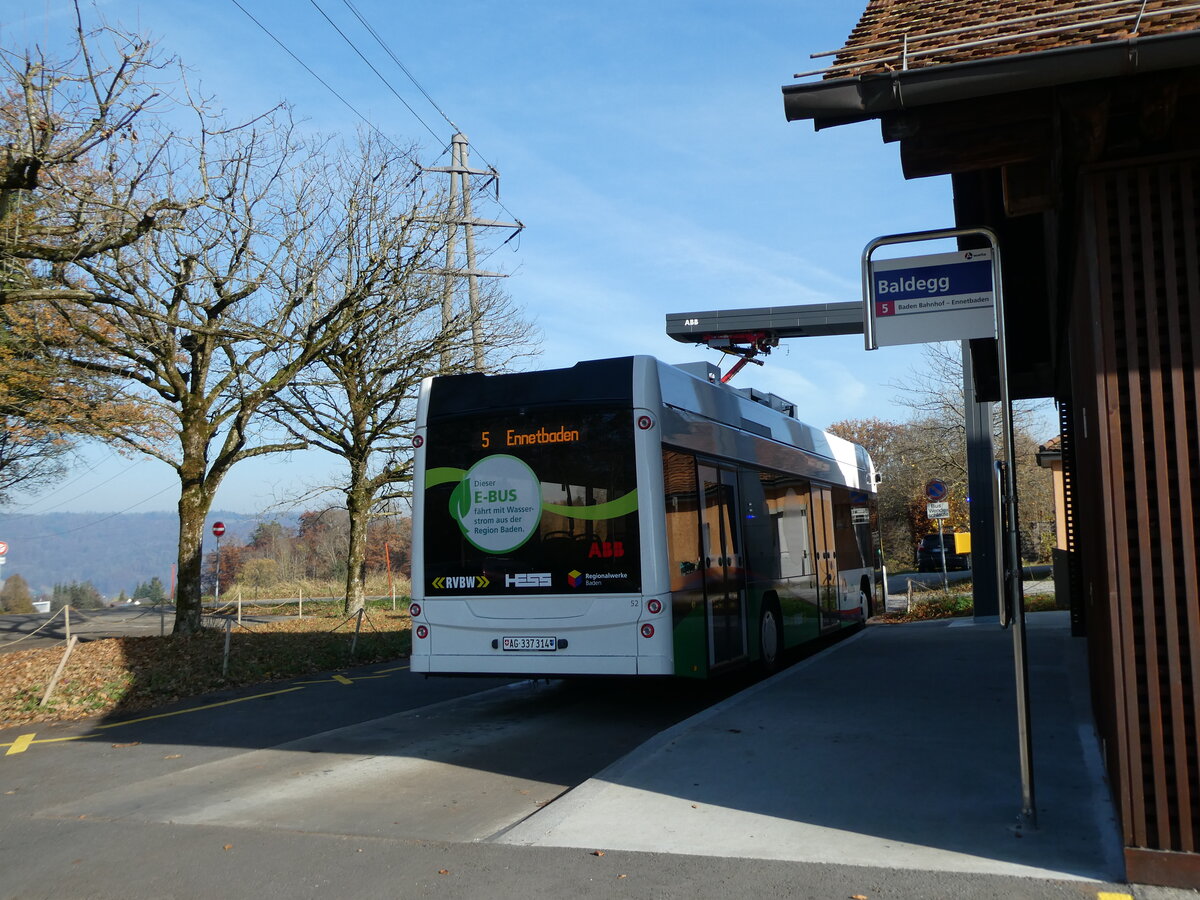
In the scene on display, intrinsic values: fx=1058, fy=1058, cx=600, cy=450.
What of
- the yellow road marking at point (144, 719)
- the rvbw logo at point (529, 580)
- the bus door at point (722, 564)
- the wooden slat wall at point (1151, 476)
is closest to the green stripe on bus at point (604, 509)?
the rvbw logo at point (529, 580)

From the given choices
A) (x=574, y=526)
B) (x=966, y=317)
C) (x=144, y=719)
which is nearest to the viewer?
(x=966, y=317)

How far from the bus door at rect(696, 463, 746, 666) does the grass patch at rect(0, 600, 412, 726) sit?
7.02 metres

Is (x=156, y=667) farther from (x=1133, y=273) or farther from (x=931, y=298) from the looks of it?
(x=1133, y=273)

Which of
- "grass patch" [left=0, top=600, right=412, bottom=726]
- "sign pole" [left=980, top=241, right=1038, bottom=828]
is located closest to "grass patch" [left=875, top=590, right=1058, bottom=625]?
"grass patch" [left=0, top=600, right=412, bottom=726]

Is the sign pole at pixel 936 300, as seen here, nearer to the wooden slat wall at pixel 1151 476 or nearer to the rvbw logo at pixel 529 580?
the wooden slat wall at pixel 1151 476

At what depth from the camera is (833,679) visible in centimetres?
1112

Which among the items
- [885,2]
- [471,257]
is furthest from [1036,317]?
[471,257]

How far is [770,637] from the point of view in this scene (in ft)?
41.4

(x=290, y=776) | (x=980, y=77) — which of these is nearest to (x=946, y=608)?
(x=290, y=776)

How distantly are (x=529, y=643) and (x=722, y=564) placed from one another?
2.37m

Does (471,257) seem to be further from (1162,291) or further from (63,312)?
(1162,291)

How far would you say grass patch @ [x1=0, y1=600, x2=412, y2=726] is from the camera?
12461 mm

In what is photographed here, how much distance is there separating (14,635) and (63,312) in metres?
17.1

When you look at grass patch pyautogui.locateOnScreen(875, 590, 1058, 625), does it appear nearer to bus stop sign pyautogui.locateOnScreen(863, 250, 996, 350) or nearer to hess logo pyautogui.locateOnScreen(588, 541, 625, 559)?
hess logo pyautogui.locateOnScreen(588, 541, 625, 559)
